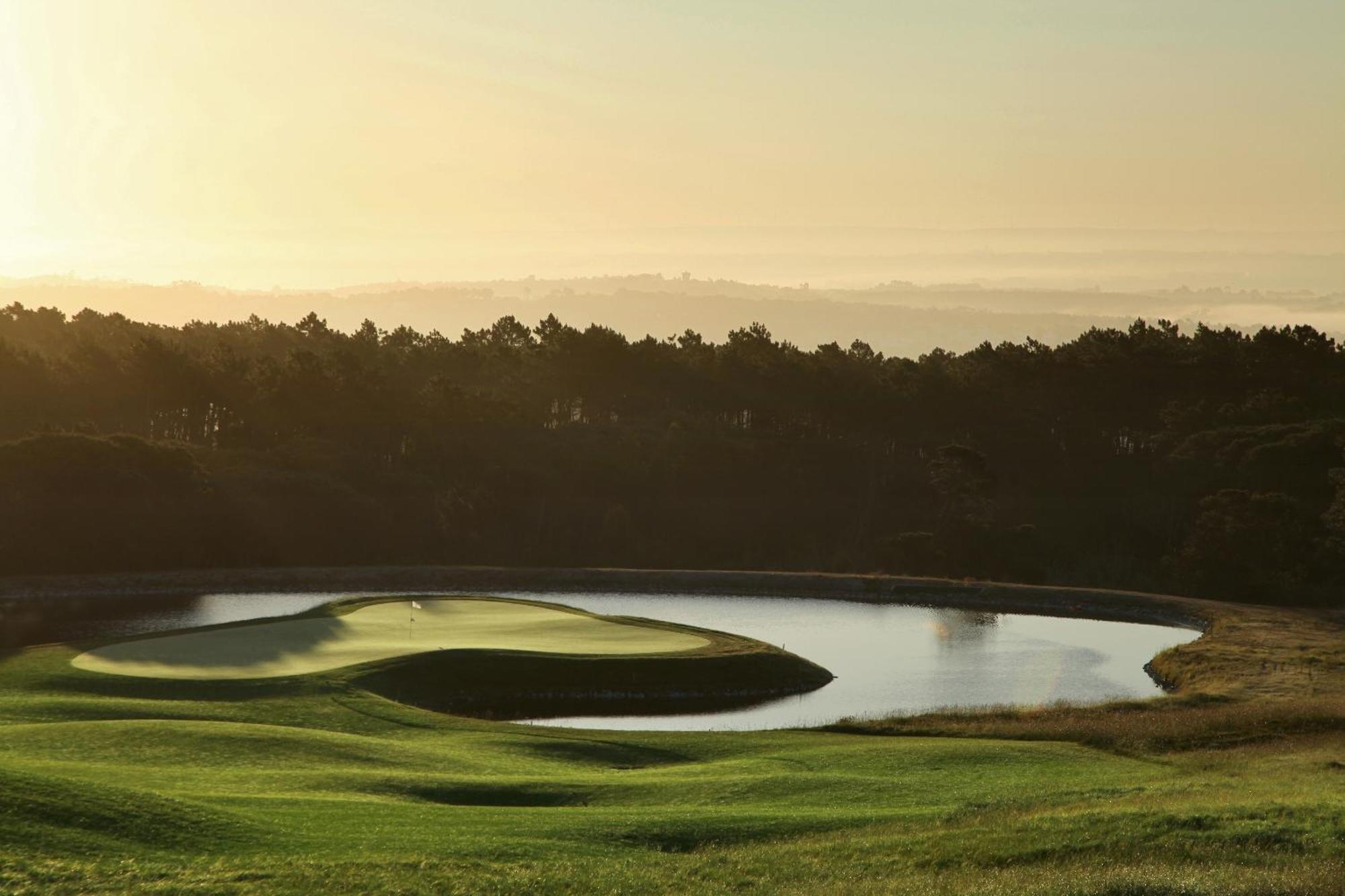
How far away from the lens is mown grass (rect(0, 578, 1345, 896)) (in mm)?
16422

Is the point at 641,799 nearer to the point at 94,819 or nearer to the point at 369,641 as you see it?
the point at 94,819

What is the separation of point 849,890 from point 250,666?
2508 cm

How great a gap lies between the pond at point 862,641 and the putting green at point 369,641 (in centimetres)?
480

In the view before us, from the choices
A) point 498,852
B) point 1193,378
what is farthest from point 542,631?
point 1193,378

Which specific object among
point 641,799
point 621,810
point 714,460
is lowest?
point 641,799

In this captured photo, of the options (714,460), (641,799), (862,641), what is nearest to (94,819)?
(641,799)

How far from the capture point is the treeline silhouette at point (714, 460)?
69312 millimetres

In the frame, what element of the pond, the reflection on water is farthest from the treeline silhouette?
the reflection on water

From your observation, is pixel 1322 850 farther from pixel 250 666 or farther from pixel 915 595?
pixel 915 595

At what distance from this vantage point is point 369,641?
142 feet

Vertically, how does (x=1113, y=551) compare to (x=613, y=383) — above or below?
below

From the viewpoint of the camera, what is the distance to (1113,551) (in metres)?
74.5

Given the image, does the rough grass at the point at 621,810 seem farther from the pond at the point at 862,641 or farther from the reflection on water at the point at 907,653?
the reflection on water at the point at 907,653

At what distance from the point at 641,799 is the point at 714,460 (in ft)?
204
